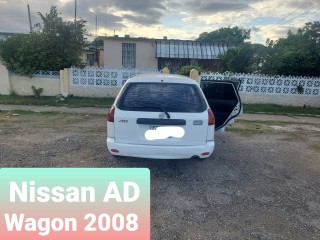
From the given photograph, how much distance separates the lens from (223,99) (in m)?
5.88

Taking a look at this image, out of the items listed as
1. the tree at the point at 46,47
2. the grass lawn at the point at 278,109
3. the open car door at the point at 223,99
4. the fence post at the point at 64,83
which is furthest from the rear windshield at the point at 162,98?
the tree at the point at 46,47

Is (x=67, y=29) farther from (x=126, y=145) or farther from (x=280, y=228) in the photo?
(x=280, y=228)

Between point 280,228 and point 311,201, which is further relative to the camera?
point 311,201

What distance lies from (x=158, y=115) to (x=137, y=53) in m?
16.9

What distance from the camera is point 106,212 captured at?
224cm

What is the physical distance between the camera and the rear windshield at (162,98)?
3730 mm

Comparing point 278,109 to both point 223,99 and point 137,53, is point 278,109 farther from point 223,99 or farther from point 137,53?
point 137,53

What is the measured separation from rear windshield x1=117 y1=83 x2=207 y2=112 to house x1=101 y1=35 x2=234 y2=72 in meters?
15.7

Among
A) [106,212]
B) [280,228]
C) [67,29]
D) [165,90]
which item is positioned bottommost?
[280,228]

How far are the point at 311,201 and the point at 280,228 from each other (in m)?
0.98

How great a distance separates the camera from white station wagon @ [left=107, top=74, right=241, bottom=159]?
3.66 meters

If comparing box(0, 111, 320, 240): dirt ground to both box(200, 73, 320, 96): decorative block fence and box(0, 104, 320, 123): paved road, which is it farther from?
box(200, 73, 320, 96): decorative block fence

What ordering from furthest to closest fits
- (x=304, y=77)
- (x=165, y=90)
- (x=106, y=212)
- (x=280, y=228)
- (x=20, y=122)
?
(x=304, y=77) < (x=20, y=122) < (x=165, y=90) < (x=280, y=228) < (x=106, y=212)

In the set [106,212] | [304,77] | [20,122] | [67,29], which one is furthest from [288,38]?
[106,212]
